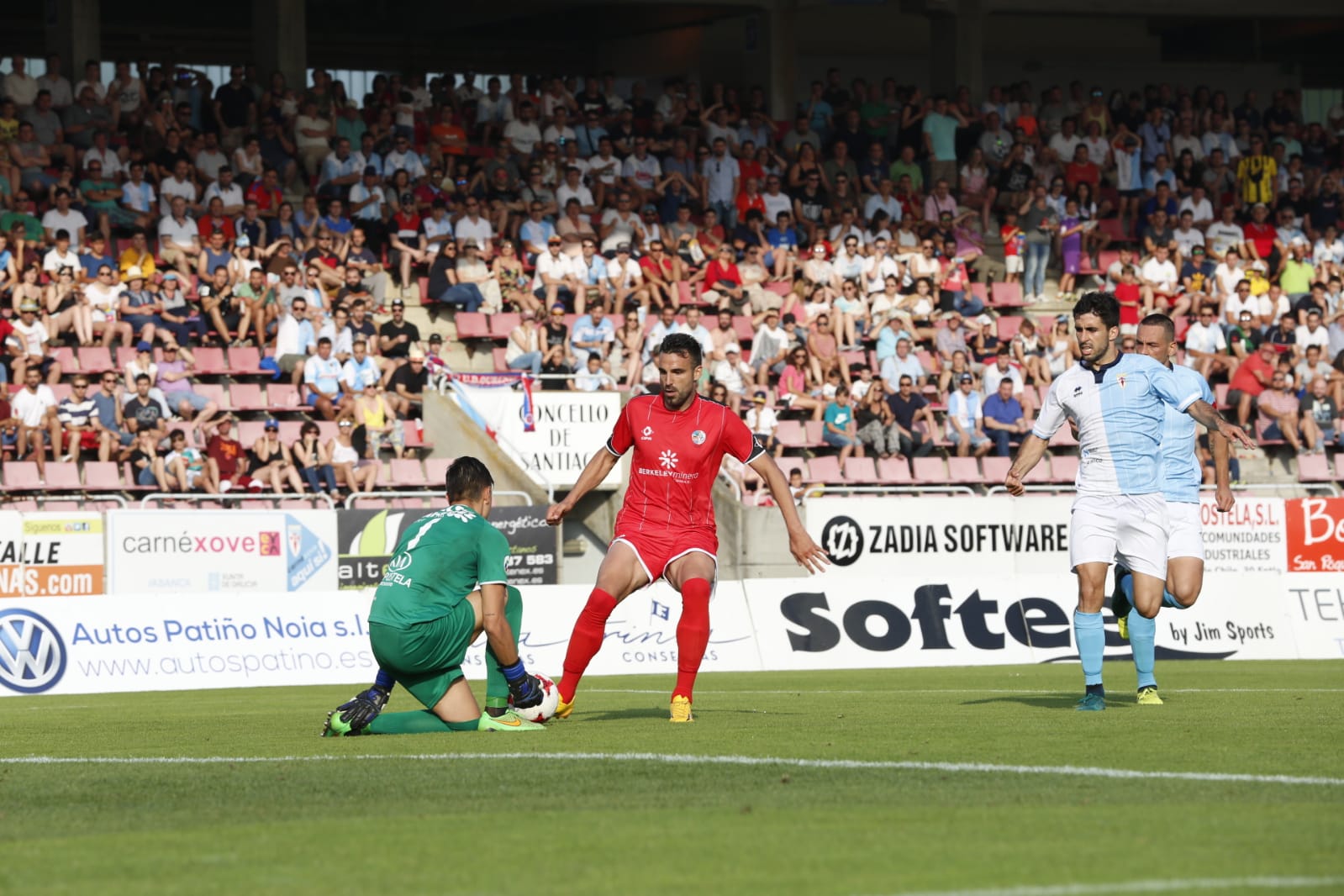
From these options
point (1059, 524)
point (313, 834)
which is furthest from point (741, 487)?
point (313, 834)

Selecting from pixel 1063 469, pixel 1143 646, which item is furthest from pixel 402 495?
pixel 1143 646

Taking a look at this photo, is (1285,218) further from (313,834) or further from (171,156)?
(313,834)

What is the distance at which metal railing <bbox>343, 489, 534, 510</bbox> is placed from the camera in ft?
80.7

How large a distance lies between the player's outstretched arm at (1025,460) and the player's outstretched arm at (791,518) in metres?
1.24

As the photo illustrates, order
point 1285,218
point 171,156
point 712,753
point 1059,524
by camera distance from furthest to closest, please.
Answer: point 1285,218, point 171,156, point 1059,524, point 712,753

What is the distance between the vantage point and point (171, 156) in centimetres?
2906

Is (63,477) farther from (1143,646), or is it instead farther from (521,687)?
(1143,646)

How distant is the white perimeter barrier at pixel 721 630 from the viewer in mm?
18688

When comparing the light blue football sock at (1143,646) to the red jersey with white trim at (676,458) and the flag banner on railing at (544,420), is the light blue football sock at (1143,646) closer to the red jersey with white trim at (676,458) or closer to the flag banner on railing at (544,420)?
the red jersey with white trim at (676,458)

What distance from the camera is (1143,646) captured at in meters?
12.5

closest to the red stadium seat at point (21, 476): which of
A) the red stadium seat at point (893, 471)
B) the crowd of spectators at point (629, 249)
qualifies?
the crowd of spectators at point (629, 249)

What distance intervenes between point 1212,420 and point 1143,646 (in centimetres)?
158

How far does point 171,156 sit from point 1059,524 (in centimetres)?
1408

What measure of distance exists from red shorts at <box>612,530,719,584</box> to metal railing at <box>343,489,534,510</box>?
533 inches
